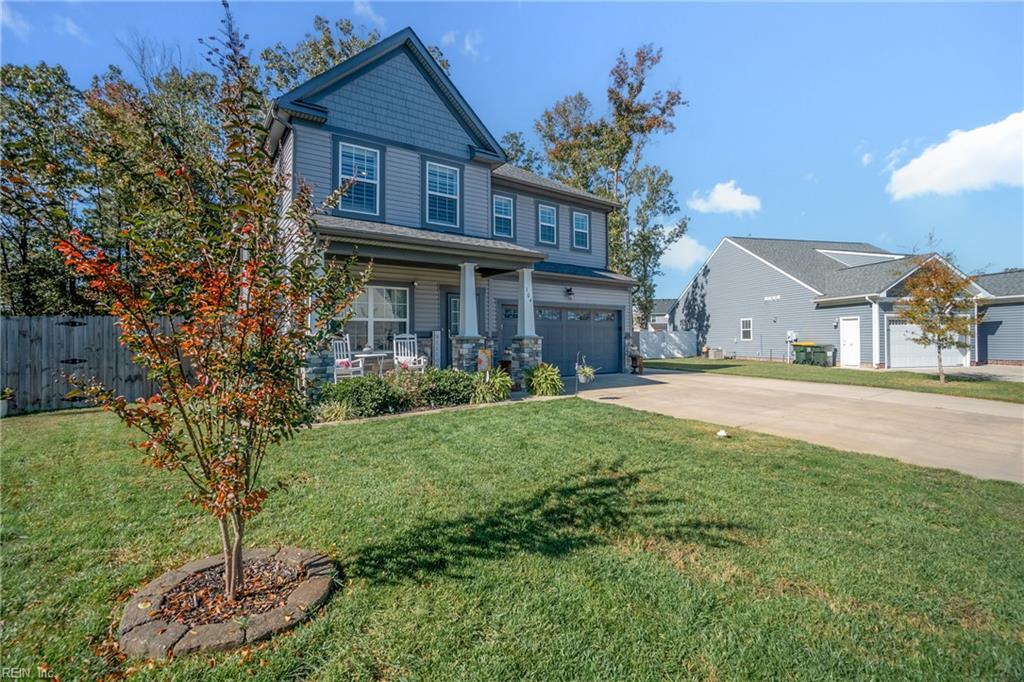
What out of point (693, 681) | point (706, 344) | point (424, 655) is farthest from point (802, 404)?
point (706, 344)

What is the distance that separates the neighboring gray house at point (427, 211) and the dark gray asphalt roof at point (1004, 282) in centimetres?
2157

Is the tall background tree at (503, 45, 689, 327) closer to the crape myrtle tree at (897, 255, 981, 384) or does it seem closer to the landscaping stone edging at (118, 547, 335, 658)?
the crape myrtle tree at (897, 255, 981, 384)

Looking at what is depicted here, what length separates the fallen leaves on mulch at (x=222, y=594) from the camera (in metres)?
2.40

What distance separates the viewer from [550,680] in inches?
79.8

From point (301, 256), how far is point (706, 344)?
2853 centimetres

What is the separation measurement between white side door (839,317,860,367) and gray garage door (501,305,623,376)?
1212 centimetres

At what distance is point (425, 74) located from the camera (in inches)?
452

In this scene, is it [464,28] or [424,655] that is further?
[464,28]

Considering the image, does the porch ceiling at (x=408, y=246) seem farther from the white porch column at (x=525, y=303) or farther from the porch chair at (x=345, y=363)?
the porch chair at (x=345, y=363)

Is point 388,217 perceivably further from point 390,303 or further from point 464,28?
point 464,28

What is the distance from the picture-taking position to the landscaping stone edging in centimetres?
217

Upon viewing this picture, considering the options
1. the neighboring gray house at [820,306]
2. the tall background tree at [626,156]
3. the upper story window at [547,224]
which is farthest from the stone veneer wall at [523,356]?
the neighboring gray house at [820,306]

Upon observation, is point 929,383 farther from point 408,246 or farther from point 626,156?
point 626,156

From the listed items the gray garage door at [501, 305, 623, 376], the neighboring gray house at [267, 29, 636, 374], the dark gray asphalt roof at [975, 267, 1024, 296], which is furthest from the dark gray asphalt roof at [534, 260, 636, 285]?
the dark gray asphalt roof at [975, 267, 1024, 296]
